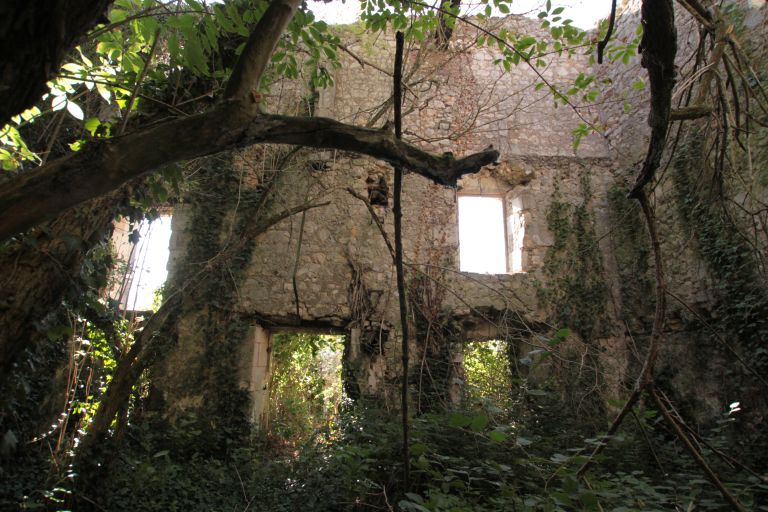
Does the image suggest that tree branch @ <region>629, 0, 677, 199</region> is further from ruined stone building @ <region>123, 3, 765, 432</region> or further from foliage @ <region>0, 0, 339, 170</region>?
ruined stone building @ <region>123, 3, 765, 432</region>

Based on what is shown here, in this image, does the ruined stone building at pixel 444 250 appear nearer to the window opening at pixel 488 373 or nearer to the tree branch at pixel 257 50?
the window opening at pixel 488 373

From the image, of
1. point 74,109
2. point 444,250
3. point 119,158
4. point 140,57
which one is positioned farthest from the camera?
point 444,250

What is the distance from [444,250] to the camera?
643cm

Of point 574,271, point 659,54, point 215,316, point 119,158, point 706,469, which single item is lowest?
point 706,469

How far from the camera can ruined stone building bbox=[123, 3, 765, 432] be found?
227 inches

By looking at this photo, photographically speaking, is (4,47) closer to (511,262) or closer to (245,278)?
(245,278)

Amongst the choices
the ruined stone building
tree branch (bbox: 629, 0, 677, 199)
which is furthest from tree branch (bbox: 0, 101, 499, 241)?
the ruined stone building

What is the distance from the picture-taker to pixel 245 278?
20.1 feet

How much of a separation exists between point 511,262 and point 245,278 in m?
3.66

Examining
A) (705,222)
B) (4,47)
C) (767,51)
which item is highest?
(767,51)

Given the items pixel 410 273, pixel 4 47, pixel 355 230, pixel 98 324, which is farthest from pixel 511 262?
pixel 4 47

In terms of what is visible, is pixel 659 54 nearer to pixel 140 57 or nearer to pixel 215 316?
pixel 140 57

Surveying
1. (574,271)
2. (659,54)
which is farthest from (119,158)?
(574,271)

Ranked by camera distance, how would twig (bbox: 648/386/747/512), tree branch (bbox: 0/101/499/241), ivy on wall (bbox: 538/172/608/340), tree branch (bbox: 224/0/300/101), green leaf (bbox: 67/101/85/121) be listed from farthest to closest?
ivy on wall (bbox: 538/172/608/340) → green leaf (bbox: 67/101/85/121) → tree branch (bbox: 224/0/300/101) → tree branch (bbox: 0/101/499/241) → twig (bbox: 648/386/747/512)
